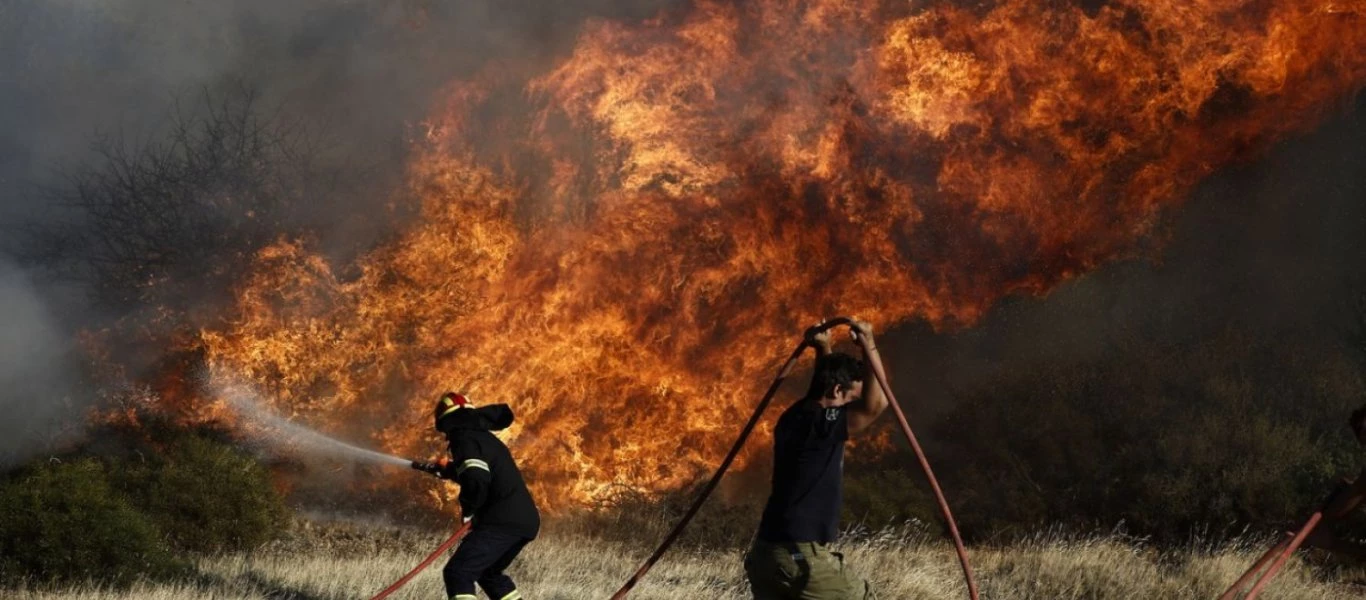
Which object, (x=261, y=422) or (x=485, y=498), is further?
(x=261, y=422)

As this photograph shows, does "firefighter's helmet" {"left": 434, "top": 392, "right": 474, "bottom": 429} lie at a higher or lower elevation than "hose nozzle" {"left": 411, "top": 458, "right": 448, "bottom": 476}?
higher

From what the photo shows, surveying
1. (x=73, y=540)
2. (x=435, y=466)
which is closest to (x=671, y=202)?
(x=73, y=540)

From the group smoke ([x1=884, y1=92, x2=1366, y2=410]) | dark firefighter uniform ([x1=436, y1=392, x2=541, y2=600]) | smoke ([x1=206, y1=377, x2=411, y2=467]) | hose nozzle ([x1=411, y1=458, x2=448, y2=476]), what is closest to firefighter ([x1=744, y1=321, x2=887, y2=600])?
dark firefighter uniform ([x1=436, y1=392, x2=541, y2=600])

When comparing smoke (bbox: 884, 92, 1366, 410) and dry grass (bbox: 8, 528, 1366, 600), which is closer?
dry grass (bbox: 8, 528, 1366, 600)

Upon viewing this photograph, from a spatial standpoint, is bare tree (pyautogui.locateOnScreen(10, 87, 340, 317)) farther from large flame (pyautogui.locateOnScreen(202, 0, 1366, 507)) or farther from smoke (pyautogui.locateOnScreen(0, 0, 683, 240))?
large flame (pyautogui.locateOnScreen(202, 0, 1366, 507))

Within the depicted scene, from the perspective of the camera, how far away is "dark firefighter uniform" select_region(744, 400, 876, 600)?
21.0ft

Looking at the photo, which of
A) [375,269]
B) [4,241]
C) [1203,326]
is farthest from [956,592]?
[4,241]

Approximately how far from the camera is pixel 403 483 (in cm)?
1727

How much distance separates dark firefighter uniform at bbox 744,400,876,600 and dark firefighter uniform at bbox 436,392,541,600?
7.04 feet

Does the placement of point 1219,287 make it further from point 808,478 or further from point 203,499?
point 808,478

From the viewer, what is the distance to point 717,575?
12164 mm

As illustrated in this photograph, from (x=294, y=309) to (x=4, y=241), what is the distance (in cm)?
384

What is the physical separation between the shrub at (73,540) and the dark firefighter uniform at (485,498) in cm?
446

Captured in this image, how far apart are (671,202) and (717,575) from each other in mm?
6503
